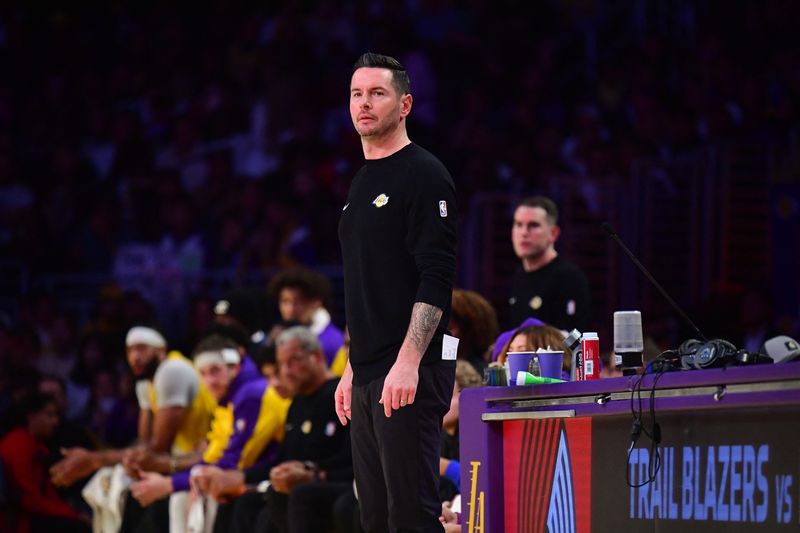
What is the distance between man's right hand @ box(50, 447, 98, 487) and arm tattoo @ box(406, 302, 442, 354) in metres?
5.39

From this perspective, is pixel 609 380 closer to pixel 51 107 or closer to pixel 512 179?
pixel 512 179

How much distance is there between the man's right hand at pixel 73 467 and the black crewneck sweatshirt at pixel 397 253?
5099 millimetres

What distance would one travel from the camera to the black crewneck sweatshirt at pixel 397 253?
13.8 ft

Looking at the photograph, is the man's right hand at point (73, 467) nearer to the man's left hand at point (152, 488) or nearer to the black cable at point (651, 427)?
the man's left hand at point (152, 488)

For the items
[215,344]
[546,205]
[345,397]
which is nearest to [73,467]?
[215,344]

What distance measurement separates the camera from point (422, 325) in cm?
410

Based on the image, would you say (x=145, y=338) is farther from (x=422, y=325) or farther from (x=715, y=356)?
(x=715, y=356)

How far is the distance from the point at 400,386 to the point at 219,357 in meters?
4.68

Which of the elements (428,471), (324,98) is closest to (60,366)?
(324,98)

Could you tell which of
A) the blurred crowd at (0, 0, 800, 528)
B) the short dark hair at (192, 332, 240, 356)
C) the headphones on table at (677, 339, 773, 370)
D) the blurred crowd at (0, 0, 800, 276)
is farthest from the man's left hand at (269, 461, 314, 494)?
the blurred crowd at (0, 0, 800, 276)

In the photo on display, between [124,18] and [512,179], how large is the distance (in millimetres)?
7070

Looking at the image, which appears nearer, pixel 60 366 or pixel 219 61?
pixel 60 366

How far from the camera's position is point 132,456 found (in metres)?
8.45

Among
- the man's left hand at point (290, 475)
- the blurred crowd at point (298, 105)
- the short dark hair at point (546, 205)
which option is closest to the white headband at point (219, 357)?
the man's left hand at point (290, 475)
